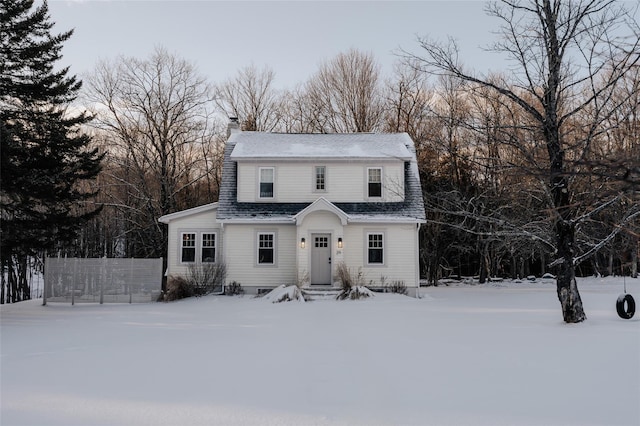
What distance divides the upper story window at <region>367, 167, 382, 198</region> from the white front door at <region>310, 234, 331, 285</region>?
2883 millimetres

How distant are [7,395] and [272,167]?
15745 millimetres

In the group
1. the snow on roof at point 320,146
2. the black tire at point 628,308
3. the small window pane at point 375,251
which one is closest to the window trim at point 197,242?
the snow on roof at point 320,146

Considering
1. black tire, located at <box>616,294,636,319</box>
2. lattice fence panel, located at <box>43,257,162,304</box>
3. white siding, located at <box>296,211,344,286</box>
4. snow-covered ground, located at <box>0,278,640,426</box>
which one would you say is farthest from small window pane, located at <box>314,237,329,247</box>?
black tire, located at <box>616,294,636,319</box>

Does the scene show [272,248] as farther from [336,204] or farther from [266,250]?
[336,204]

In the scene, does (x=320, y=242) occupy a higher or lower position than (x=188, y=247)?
higher

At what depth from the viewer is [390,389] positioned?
636 centimetres

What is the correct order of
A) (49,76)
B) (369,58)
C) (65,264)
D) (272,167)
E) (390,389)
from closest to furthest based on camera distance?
(390,389)
(49,76)
(65,264)
(272,167)
(369,58)

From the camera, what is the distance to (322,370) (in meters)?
7.39

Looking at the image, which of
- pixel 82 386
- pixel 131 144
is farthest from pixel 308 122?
pixel 82 386

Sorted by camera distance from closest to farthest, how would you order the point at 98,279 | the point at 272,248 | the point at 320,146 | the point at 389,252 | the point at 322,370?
the point at 322,370 < the point at 98,279 < the point at 389,252 < the point at 272,248 < the point at 320,146

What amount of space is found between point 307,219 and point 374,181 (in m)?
3.57

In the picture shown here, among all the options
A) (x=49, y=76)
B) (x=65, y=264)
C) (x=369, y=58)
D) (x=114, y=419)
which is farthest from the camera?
(x=369, y=58)

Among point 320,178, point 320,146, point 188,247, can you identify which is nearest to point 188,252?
point 188,247

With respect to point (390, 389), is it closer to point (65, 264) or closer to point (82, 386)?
point (82, 386)
